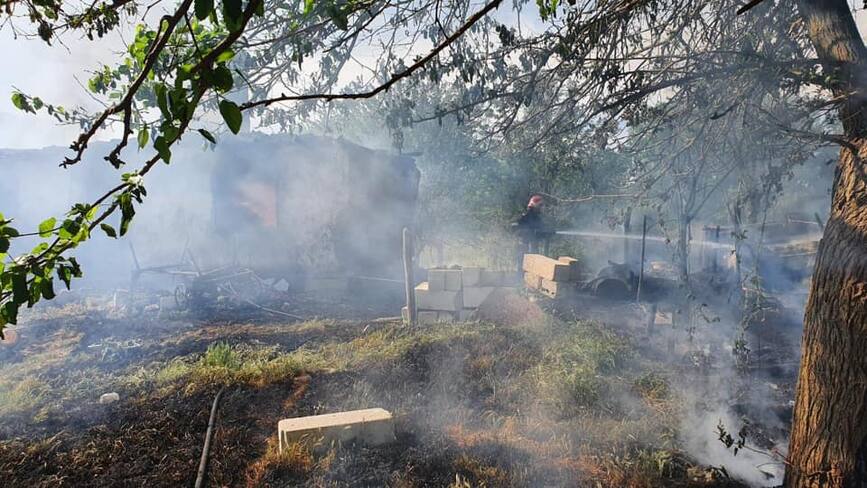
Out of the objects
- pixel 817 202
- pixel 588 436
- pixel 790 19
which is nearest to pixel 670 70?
pixel 790 19

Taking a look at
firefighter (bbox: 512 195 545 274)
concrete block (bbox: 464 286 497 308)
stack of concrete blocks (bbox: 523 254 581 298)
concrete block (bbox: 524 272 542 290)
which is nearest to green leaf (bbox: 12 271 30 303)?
stack of concrete blocks (bbox: 523 254 581 298)

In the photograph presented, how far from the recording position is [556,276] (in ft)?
28.9

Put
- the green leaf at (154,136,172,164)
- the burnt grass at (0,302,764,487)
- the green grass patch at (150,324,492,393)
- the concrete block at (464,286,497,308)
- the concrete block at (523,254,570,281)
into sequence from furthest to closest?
the concrete block at (464,286,497,308) < the concrete block at (523,254,570,281) < the green grass patch at (150,324,492,393) < the burnt grass at (0,302,764,487) < the green leaf at (154,136,172,164)

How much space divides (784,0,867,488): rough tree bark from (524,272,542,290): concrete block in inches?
242

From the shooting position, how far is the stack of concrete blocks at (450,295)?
Answer: 920 cm

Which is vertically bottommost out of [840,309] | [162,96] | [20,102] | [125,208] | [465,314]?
[465,314]

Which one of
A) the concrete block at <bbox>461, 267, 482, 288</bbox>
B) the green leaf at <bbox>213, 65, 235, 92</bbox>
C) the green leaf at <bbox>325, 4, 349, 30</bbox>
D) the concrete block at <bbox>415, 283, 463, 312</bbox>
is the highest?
the green leaf at <bbox>325, 4, 349, 30</bbox>

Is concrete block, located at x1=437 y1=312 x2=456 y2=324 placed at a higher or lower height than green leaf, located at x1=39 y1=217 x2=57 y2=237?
lower

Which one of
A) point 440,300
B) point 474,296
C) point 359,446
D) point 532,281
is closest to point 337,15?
point 359,446

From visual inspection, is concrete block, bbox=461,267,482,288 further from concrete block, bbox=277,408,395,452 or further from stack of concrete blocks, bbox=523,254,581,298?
concrete block, bbox=277,408,395,452

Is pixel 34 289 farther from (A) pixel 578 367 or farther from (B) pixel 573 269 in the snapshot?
(B) pixel 573 269

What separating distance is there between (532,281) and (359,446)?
6.03m

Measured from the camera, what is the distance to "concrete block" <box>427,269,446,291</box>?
9172mm

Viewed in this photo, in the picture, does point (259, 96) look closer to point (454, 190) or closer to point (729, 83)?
point (729, 83)
